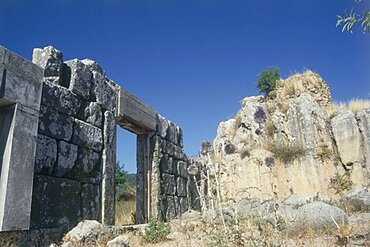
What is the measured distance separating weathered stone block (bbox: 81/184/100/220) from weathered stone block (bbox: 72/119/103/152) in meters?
0.56

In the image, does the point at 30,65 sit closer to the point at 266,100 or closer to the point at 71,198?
the point at 71,198

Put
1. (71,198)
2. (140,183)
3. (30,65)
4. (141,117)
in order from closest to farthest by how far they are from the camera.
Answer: (30,65)
(71,198)
(141,117)
(140,183)

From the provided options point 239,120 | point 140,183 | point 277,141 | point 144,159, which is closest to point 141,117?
point 144,159

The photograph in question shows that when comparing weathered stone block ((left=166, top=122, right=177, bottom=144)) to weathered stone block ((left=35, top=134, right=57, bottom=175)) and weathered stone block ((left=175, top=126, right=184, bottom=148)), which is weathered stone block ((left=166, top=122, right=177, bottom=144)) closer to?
weathered stone block ((left=175, top=126, right=184, bottom=148))

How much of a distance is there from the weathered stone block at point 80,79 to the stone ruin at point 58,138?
0.01 metres

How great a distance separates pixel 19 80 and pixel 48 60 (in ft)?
2.50

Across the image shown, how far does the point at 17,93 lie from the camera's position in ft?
11.0

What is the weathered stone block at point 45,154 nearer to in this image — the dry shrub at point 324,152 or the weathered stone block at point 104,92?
the weathered stone block at point 104,92

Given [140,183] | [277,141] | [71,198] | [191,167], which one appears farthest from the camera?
[277,141]

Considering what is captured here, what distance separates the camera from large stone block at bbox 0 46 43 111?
3217mm

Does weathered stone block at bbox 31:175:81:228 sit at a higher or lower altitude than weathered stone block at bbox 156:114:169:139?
lower

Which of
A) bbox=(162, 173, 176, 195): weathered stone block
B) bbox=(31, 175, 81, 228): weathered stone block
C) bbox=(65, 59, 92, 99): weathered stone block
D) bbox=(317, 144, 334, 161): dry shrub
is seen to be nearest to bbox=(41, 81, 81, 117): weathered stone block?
bbox=(65, 59, 92, 99): weathered stone block

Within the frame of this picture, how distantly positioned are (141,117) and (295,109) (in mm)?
9141

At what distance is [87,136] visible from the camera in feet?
14.7
